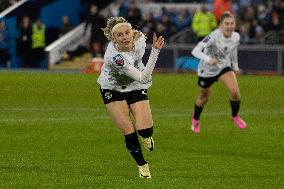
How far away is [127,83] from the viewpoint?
45.8 feet

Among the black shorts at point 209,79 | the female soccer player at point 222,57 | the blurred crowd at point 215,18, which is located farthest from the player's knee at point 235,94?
the blurred crowd at point 215,18

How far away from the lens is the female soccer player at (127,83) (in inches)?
530

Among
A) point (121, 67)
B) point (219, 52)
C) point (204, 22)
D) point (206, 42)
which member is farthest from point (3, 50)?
point (121, 67)

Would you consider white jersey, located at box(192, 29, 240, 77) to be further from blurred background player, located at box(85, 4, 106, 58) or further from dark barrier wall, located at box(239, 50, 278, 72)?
blurred background player, located at box(85, 4, 106, 58)

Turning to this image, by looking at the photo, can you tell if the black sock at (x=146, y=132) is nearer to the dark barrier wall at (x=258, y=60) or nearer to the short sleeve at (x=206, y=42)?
the short sleeve at (x=206, y=42)

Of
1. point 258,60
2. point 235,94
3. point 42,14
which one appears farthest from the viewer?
point 42,14

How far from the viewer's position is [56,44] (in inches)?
1654

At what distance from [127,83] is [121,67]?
538 millimetres

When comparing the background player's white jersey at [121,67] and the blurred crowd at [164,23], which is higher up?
the background player's white jersey at [121,67]

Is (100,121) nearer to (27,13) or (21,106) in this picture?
(21,106)

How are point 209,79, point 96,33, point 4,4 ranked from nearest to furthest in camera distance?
point 209,79 < point 96,33 < point 4,4

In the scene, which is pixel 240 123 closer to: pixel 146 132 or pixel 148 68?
pixel 146 132

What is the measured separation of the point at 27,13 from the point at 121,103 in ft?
101

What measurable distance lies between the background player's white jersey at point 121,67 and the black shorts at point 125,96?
0.18 feet
